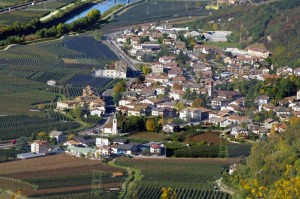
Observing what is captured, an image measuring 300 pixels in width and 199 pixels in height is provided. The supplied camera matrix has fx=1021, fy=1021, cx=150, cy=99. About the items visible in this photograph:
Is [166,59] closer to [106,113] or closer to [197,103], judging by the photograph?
[197,103]

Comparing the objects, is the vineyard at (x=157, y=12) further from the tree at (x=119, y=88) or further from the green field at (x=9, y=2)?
the tree at (x=119, y=88)

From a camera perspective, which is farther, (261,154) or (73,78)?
(73,78)

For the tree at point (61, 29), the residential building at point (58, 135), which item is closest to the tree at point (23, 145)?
the residential building at point (58, 135)

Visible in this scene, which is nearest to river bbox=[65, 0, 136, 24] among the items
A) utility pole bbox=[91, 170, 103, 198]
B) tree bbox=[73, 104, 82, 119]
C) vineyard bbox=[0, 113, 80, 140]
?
tree bbox=[73, 104, 82, 119]

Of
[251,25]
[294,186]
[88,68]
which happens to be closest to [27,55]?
[88,68]

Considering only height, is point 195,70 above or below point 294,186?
below

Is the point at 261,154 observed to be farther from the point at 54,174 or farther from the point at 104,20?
the point at 104,20

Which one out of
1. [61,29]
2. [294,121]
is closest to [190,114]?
[294,121]
